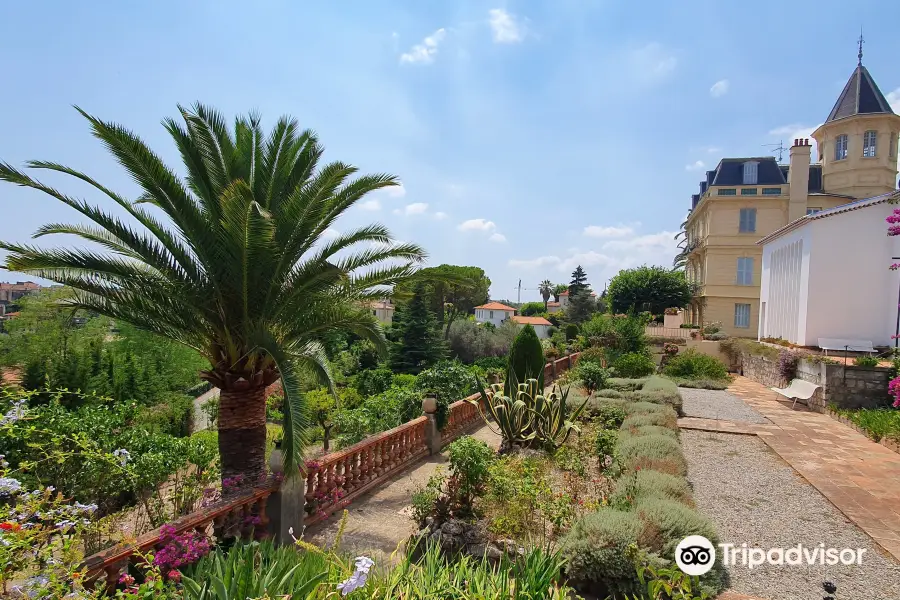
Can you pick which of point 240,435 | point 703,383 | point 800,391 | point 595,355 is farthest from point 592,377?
point 240,435

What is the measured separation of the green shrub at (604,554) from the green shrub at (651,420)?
14.4ft

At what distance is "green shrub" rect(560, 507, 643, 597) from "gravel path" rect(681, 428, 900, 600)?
1004 mm

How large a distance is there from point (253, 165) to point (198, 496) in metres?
4.30

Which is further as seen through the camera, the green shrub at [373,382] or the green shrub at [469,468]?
the green shrub at [373,382]

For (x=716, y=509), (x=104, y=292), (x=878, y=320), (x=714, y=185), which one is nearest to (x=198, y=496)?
(x=104, y=292)

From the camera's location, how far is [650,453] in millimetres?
6270

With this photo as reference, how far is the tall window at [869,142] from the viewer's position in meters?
25.3

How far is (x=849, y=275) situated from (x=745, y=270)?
14335 mm

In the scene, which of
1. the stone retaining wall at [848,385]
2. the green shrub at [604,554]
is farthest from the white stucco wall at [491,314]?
the green shrub at [604,554]

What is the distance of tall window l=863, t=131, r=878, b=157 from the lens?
25.3m

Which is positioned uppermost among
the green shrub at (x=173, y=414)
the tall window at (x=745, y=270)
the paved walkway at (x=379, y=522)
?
the tall window at (x=745, y=270)

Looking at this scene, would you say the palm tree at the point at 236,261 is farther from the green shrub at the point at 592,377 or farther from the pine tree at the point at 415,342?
the pine tree at the point at 415,342

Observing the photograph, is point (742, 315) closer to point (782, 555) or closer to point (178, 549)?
point (782, 555)

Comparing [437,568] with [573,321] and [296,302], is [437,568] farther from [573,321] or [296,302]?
[573,321]
